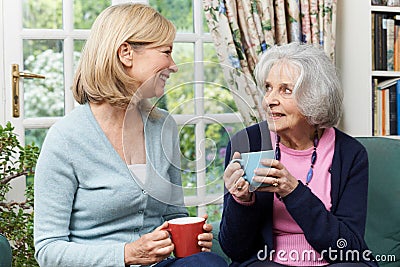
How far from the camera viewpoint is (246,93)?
1699 millimetres

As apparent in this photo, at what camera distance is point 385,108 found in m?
3.03

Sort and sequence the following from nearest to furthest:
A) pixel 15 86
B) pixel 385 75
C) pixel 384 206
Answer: pixel 384 206 < pixel 15 86 < pixel 385 75

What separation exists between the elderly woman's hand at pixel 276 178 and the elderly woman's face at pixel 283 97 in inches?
6.8

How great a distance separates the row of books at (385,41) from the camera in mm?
2998

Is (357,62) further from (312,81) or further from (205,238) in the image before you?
(205,238)

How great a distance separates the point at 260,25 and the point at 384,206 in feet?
3.25

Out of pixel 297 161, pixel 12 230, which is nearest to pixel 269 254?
pixel 297 161

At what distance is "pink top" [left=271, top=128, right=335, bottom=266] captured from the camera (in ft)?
6.10

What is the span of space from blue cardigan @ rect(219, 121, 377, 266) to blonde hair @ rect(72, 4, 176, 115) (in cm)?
37

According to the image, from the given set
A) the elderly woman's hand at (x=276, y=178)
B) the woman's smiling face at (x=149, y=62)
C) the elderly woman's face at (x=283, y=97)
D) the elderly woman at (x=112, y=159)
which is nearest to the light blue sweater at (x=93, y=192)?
the elderly woman at (x=112, y=159)

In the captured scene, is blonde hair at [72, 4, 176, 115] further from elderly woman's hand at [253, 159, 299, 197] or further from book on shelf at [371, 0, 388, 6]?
book on shelf at [371, 0, 388, 6]

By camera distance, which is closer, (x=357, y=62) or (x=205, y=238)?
(x=205, y=238)

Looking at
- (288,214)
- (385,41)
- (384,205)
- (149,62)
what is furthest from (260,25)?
(149,62)

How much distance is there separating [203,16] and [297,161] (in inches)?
47.9
